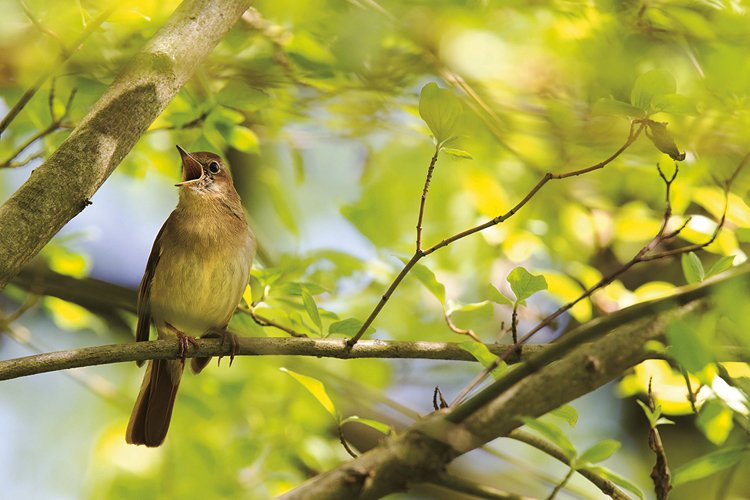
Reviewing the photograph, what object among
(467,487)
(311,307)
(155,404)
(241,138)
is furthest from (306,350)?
(155,404)

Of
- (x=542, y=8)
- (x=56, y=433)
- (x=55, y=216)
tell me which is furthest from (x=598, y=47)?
(x=56, y=433)

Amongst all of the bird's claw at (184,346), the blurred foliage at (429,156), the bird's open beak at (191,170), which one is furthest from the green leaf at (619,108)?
the bird's open beak at (191,170)

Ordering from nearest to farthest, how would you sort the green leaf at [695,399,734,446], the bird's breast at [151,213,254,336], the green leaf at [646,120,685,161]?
the green leaf at [695,399,734,446], the green leaf at [646,120,685,161], the bird's breast at [151,213,254,336]

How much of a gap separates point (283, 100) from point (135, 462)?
1.87 metres

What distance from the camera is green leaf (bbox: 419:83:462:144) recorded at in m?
2.40

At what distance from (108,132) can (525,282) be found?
1344mm

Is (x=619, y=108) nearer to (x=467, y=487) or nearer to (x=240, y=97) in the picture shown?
(x=467, y=487)

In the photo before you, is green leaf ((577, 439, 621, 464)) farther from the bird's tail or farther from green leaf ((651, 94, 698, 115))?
the bird's tail

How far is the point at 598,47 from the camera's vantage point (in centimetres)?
298

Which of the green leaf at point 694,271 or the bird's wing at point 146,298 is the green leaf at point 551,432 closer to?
the green leaf at point 694,271

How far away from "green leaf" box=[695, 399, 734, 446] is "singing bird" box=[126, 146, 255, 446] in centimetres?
243

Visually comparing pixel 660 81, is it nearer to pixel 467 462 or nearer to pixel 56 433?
pixel 467 462

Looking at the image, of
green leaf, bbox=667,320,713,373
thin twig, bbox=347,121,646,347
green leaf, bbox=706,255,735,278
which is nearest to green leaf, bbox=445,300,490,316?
thin twig, bbox=347,121,646,347

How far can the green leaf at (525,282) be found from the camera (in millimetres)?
2727
